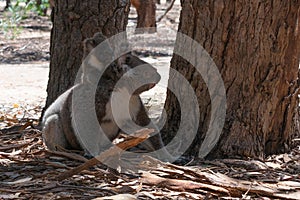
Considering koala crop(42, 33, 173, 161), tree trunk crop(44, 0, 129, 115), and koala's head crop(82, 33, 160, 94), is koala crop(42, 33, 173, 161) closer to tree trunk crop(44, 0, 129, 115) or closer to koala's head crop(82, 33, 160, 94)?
koala's head crop(82, 33, 160, 94)

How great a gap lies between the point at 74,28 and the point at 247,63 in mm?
2151

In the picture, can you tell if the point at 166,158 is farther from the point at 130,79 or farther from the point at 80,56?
the point at 80,56

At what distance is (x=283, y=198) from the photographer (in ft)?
12.0

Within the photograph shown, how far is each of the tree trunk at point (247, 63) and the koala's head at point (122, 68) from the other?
0.47 metres

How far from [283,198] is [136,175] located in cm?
108

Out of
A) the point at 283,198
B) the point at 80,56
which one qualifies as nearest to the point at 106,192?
the point at 283,198

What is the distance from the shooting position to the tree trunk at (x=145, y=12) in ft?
48.6

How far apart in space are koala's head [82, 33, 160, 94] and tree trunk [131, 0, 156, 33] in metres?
10.3

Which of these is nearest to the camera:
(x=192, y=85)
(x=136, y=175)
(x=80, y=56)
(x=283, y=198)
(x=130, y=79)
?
(x=283, y=198)

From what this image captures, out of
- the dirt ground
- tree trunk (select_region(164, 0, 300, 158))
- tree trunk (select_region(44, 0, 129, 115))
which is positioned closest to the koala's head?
tree trunk (select_region(164, 0, 300, 158))

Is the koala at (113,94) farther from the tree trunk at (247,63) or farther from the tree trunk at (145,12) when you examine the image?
the tree trunk at (145,12)

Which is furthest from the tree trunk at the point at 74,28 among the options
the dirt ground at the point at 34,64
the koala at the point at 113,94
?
the koala at the point at 113,94

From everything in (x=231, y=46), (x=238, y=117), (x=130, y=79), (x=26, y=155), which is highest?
(x=231, y=46)

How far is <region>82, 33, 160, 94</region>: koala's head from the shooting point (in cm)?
432
